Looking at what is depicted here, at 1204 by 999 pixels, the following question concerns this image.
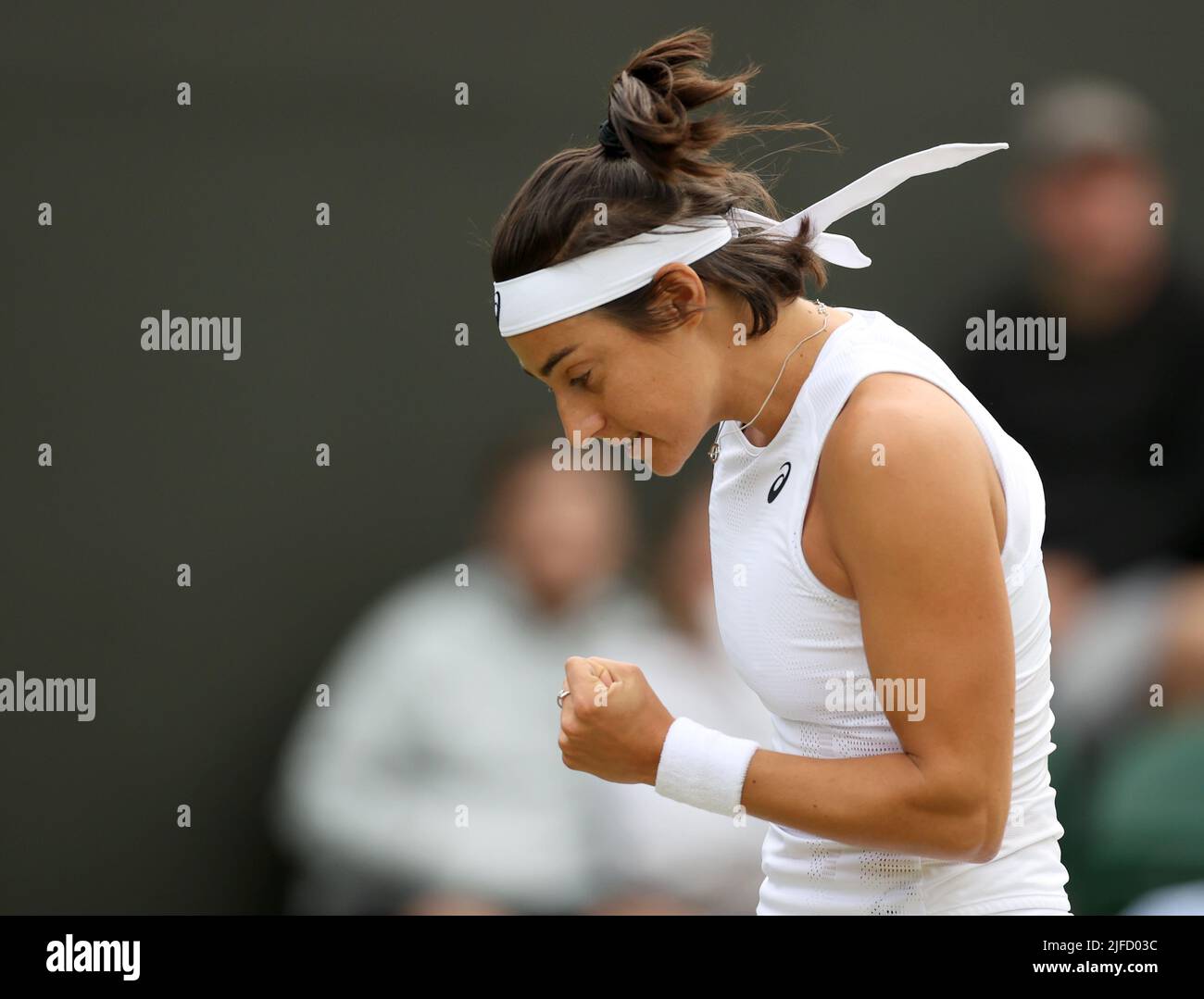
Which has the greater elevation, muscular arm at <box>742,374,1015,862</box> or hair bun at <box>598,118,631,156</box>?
hair bun at <box>598,118,631,156</box>

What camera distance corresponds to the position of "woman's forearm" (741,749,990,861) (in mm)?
1149

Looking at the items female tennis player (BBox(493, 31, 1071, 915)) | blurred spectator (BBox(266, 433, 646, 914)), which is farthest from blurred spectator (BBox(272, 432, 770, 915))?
female tennis player (BBox(493, 31, 1071, 915))

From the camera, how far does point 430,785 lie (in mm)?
2266

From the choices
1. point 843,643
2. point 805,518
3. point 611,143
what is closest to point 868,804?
point 843,643

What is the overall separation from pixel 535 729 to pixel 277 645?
0.63m

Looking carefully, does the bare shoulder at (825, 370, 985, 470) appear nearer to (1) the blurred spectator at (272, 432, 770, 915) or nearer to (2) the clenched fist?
(2) the clenched fist

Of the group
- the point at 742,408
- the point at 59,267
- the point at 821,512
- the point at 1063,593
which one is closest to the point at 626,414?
the point at 742,408

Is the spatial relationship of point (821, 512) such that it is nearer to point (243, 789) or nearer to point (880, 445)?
point (880, 445)

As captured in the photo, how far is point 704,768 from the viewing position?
1.23 meters

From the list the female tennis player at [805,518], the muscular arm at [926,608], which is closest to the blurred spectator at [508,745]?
the female tennis player at [805,518]

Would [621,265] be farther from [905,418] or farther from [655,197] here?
[905,418]

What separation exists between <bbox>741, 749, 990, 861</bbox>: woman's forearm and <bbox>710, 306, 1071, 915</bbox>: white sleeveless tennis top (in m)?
0.05

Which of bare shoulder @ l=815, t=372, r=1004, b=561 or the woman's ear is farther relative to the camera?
the woman's ear

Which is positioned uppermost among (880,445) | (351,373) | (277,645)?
(351,373)
